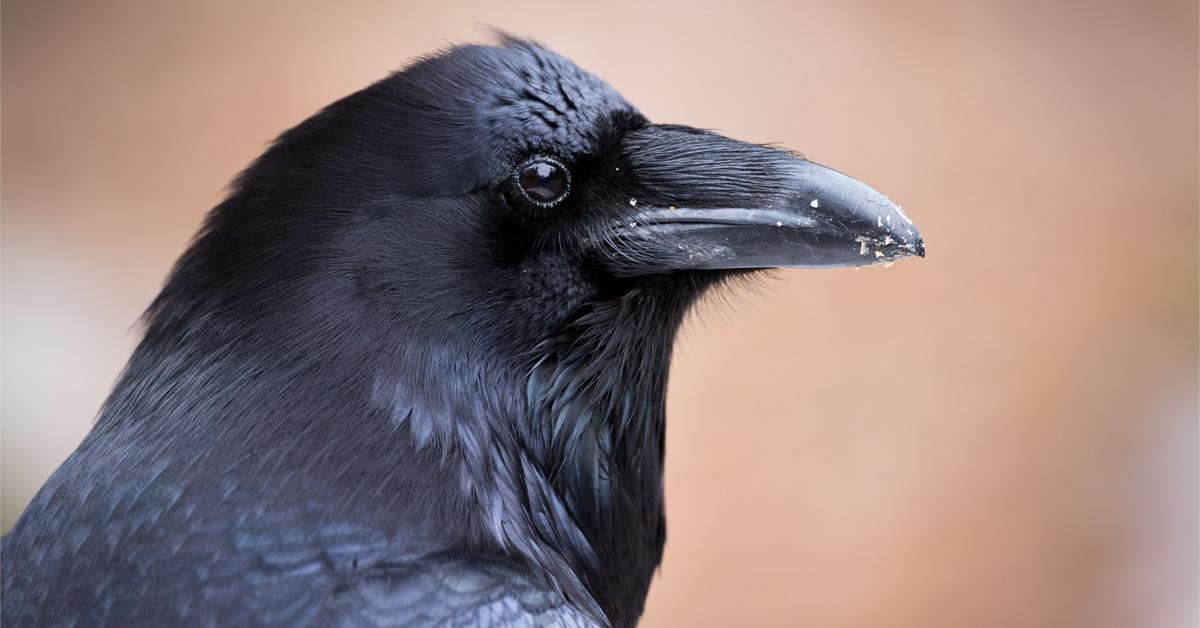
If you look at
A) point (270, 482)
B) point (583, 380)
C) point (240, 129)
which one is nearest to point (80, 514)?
point (270, 482)

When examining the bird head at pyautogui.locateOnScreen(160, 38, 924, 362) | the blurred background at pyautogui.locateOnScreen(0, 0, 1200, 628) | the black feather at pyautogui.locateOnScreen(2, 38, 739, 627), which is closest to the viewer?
the black feather at pyautogui.locateOnScreen(2, 38, 739, 627)

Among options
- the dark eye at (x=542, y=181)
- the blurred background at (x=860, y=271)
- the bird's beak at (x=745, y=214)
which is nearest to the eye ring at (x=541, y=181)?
the dark eye at (x=542, y=181)

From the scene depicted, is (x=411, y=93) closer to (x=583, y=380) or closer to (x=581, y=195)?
(x=581, y=195)

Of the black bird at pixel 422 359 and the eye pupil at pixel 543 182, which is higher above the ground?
the eye pupil at pixel 543 182

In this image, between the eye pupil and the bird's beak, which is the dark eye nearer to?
the eye pupil

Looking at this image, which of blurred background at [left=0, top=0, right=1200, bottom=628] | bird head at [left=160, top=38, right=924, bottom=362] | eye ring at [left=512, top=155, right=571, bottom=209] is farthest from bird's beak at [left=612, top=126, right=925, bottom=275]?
blurred background at [left=0, top=0, right=1200, bottom=628]

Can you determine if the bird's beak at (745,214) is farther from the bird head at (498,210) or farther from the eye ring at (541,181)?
the eye ring at (541,181)

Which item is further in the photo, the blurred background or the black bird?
the blurred background
